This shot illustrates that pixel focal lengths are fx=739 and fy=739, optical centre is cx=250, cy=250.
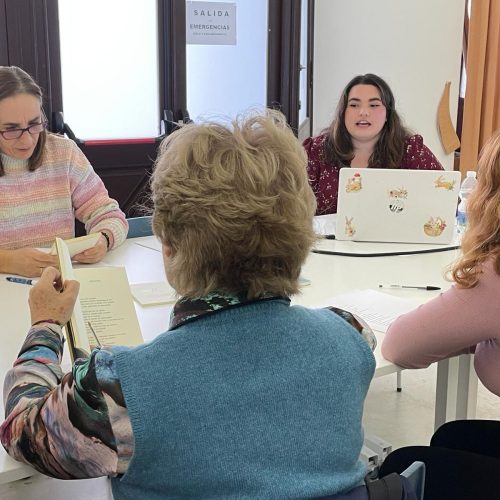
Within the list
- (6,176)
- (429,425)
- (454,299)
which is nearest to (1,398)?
(454,299)

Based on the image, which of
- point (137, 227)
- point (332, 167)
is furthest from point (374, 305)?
point (332, 167)

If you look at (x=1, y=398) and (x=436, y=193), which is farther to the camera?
(x=436, y=193)

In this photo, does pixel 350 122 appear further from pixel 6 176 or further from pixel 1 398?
pixel 1 398

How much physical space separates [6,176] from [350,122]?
5.03ft

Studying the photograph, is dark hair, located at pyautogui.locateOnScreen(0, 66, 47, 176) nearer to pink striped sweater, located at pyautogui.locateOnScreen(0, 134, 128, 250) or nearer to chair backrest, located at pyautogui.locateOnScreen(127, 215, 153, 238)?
pink striped sweater, located at pyautogui.locateOnScreen(0, 134, 128, 250)

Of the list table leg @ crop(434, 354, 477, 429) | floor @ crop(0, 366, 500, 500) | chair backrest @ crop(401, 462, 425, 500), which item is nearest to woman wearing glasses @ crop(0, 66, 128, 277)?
floor @ crop(0, 366, 500, 500)

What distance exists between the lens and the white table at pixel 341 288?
1707mm

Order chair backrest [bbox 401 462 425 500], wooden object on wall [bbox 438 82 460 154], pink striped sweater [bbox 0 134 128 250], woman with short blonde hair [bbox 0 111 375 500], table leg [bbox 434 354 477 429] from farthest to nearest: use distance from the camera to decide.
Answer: wooden object on wall [bbox 438 82 460 154] < pink striped sweater [bbox 0 134 128 250] < table leg [bbox 434 354 477 429] < chair backrest [bbox 401 462 425 500] < woman with short blonde hair [bbox 0 111 375 500]

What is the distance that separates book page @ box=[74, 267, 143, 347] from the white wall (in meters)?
2.85

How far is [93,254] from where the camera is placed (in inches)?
89.6

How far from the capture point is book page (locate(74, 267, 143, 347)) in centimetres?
155

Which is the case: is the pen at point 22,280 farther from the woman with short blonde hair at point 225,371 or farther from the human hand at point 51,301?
the woman with short blonde hair at point 225,371

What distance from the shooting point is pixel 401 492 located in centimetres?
98

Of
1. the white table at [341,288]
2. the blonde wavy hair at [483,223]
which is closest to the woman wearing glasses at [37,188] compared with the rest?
the white table at [341,288]
